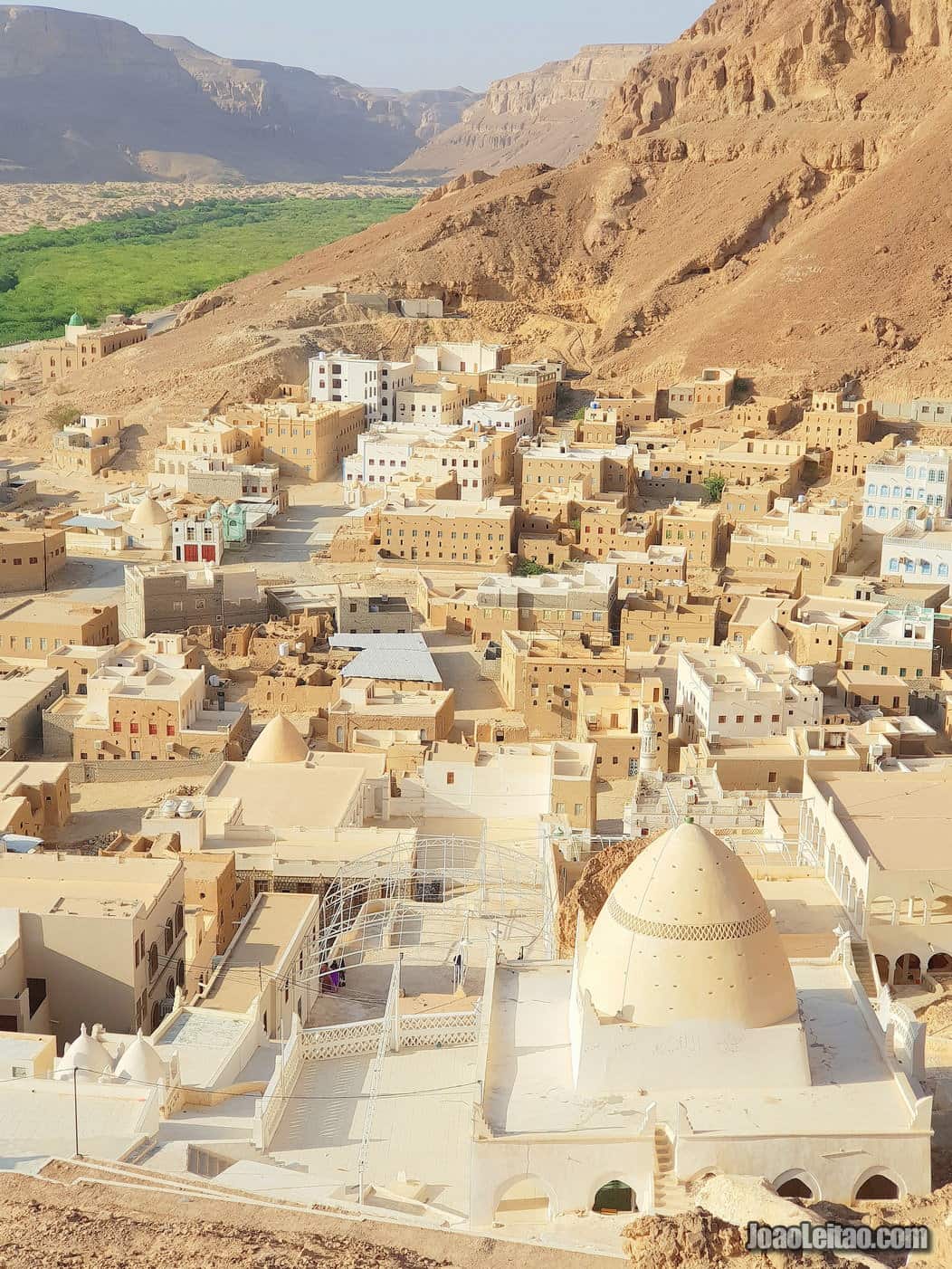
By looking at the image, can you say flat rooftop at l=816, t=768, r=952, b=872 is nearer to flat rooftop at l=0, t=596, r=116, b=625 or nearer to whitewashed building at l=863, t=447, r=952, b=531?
flat rooftop at l=0, t=596, r=116, b=625

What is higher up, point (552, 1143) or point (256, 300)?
point (256, 300)

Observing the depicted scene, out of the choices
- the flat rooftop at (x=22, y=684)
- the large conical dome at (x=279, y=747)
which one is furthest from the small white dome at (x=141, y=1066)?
the flat rooftop at (x=22, y=684)

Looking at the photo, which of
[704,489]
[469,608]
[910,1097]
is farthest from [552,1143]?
[704,489]

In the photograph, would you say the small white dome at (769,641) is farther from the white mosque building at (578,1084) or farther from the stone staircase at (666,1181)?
the stone staircase at (666,1181)

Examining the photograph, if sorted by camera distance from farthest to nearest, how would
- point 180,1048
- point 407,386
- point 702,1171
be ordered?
point 407,386 < point 180,1048 < point 702,1171

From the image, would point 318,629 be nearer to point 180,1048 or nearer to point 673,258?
point 180,1048
